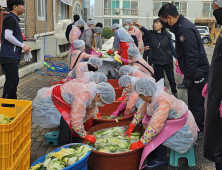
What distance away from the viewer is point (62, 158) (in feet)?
7.84

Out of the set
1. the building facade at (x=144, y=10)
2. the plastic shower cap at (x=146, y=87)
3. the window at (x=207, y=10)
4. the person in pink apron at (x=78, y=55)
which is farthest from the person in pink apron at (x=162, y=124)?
the window at (x=207, y=10)

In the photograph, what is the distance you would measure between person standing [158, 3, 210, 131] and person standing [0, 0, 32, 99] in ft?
7.45

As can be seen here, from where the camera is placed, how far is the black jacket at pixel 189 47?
3471 millimetres

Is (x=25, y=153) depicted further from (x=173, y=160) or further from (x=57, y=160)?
(x=173, y=160)

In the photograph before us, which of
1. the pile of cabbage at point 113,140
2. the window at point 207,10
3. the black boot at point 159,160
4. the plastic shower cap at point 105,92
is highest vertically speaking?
the window at point 207,10

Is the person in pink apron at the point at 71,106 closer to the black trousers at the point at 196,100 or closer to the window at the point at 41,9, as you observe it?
the black trousers at the point at 196,100

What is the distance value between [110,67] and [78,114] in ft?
14.2

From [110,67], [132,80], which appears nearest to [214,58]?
[132,80]

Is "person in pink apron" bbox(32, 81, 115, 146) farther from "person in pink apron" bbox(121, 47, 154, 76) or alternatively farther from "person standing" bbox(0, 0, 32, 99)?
"person in pink apron" bbox(121, 47, 154, 76)

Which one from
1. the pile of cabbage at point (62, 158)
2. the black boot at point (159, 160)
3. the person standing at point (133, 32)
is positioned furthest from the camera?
the person standing at point (133, 32)

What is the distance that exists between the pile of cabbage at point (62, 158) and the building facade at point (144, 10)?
37.8m

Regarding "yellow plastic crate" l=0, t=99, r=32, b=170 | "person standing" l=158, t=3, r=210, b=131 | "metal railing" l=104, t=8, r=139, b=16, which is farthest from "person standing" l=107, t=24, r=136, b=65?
"metal railing" l=104, t=8, r=139, b=16

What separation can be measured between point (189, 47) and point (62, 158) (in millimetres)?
2267

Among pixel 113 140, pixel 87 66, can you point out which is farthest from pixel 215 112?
pixel 87 66
